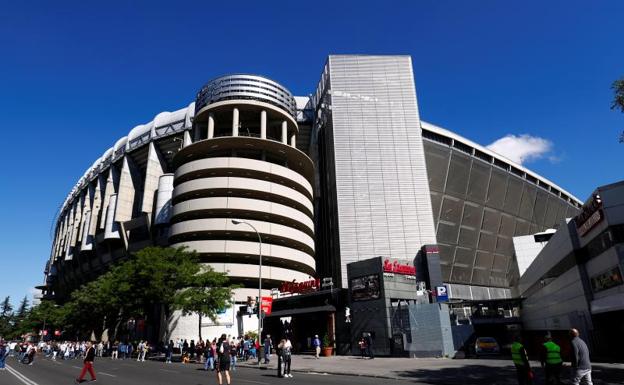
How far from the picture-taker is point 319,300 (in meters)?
40.8

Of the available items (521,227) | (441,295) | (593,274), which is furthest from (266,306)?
(521,227)

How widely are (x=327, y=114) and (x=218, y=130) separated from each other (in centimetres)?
1996

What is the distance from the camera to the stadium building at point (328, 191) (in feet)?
189

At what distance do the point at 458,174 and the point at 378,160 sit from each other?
48.1 feet

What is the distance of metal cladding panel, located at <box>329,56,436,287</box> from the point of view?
57.7 metres

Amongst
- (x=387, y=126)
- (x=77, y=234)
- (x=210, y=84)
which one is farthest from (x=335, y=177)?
(x=77, y=234)

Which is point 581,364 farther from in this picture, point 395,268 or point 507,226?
point 507,226

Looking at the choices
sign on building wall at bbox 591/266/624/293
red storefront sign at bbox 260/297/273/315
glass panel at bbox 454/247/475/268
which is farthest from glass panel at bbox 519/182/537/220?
red storefront sign at bbox 260/297/273/315

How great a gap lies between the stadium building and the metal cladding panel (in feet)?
0.53

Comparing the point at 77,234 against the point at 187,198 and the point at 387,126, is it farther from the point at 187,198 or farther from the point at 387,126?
the point at 387,126

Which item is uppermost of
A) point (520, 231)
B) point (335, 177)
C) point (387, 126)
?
point (387, 126)

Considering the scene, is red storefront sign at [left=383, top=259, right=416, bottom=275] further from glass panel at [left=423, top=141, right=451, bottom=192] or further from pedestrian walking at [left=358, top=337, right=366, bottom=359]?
glass panel at [left=423, top=141, right=451, bottom=192]

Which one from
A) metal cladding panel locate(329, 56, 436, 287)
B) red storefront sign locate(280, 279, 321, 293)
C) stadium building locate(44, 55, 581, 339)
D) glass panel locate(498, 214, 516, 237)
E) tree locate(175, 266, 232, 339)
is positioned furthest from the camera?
glass panel locate(498, 214, 516, 237)

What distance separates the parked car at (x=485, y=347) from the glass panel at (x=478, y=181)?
3890cm
